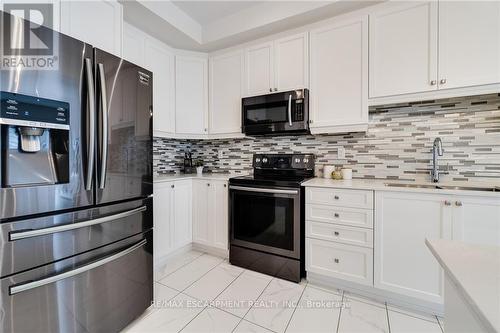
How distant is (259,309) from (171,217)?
1.31 m

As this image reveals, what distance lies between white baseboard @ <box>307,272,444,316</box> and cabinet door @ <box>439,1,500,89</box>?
1650 mm

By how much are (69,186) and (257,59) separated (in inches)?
84.1

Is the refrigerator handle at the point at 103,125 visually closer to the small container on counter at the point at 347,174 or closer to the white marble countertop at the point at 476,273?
the white marble countertop at the point at 476,273

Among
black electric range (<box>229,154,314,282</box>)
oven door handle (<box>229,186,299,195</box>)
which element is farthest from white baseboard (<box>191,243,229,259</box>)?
oven door handle (<box>229,186,299,195</box>)

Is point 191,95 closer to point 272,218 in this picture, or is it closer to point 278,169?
point 278,169

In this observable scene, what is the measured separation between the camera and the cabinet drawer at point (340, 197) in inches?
71.5

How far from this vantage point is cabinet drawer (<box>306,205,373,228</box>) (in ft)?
5.98

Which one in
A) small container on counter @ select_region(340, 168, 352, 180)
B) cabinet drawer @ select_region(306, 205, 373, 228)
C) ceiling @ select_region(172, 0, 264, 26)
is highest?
ceiling @ select_region(172, 0, 264, 26)

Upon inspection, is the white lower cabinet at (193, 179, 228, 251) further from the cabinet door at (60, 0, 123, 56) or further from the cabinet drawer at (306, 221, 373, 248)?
the cabinet door at (60, 0, 123, 56)

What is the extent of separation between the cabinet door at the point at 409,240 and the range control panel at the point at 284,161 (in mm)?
782

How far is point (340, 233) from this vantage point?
1922 mm

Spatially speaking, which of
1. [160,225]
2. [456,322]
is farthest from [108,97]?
[456,322]

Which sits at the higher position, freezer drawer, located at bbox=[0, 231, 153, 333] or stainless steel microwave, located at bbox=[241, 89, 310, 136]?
stainless steel microwave, located at bbox=[241, 89, 310, 136]

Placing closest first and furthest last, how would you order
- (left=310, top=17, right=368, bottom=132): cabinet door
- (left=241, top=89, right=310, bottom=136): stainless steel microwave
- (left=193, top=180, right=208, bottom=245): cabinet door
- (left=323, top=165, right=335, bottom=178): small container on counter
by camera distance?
1. (left=310, top=17, right=368, bottom=132): cabinet door
2. (left=241, top=89, right=310, bottom=136): stainless steel microwave
3. (left=323, top=165, right=335, bottom=178): small container on counter
4. (left=193, top=180, right=208, bottom=245): cabinet door
